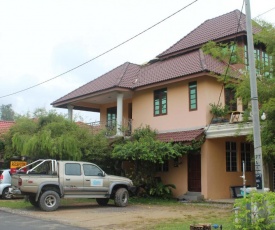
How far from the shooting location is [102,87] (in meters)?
24.4

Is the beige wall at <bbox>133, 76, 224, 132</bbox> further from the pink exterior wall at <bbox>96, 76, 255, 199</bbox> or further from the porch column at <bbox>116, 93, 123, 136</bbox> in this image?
the porch column at <bbox>116, 93, 123, 136</bbox>

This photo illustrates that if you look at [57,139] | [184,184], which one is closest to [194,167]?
[184,184]

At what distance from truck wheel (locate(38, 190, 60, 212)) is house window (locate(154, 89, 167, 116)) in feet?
29.3

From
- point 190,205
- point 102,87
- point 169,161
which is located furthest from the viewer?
point 102,87

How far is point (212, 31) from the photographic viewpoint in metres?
25.3

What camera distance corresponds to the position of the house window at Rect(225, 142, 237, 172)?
70.3 feet

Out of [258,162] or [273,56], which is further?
[273,56]

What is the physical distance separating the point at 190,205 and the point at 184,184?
2923 mm

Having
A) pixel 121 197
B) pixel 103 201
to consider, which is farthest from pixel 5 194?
pixel 121 197

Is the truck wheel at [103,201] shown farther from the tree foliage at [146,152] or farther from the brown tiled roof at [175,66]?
the brown tiled roof at [175,66]

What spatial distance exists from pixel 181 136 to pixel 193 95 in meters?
2.31

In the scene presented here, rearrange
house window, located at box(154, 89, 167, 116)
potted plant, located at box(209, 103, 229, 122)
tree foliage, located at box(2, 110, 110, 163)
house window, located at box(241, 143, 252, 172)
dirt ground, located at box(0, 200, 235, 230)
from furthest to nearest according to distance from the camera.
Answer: house window, located at box(154, 89, 167, 116) → house window, located at box(241, 143, 252, 172) → potted plant, located at box(209, 103, 229, 122) → tree foliage, located at box(2, 110, 110, 163) → dirt ground, located at box(0, 200, 235, 230)

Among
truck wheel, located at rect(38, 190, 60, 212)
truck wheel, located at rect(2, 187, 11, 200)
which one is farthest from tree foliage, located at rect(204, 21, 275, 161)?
truck wheel, located at rect(2, 187, 11, 200)

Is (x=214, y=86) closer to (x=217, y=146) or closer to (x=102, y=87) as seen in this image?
(x=217, y=146)
